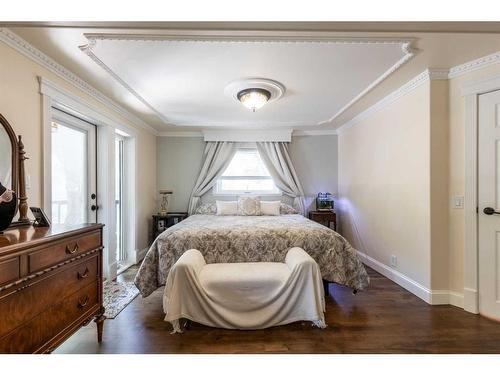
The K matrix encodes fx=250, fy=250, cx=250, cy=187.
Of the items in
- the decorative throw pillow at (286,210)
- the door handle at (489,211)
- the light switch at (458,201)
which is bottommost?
the decorative throw pillow at (286,210)

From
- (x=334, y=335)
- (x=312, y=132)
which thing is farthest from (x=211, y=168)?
(x=334, y=335)

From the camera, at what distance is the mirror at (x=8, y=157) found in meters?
1.64

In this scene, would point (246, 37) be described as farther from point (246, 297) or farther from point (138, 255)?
point (138, 255)

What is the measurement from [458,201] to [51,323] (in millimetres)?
3333

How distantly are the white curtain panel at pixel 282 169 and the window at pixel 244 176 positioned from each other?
14 cm

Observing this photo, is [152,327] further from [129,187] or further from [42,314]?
[129,187]

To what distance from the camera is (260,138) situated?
4.73 meters

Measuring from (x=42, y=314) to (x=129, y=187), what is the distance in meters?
2.78

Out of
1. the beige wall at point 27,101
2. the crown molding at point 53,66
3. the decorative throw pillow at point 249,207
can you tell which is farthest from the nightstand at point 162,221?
the beige wall at point 27,101

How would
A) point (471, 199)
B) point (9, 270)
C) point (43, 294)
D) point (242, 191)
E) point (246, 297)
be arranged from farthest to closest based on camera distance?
point (242, 191)
point (471, 199)
point (246, 297)
point (43, 294)
point (9, 270)

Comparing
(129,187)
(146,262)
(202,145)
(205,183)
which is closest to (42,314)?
(146,262)

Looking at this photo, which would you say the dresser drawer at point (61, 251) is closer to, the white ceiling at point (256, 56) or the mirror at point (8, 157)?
the mirror at point (8, 157)

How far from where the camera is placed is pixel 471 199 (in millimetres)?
2311
